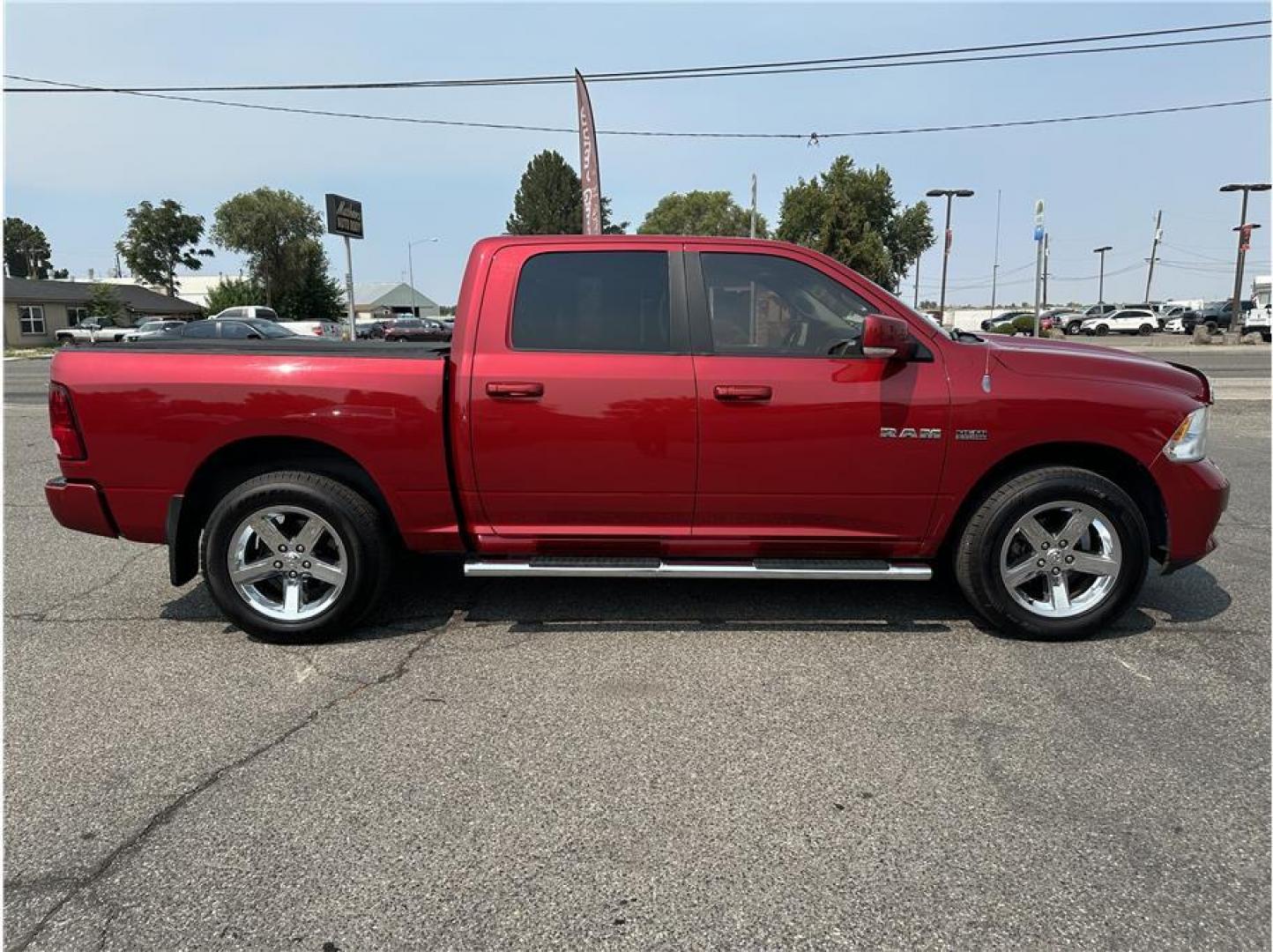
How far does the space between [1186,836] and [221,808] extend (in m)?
3.14

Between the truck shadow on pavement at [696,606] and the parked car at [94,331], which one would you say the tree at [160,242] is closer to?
the parked car at [94,331]

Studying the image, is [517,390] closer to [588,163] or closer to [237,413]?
[237,413]

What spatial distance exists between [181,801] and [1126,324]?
200ft

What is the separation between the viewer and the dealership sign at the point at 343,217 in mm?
14281

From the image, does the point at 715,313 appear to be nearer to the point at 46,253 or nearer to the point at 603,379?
the point at 603,379

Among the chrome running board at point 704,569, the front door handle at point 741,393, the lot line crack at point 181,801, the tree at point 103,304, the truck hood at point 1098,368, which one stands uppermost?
the tree at point 103,304

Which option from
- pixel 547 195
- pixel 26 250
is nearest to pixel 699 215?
pixel 547 195

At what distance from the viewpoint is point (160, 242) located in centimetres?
7819

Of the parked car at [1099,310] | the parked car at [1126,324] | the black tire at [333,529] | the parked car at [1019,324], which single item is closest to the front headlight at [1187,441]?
the black tire at [333,529]

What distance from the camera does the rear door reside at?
383 centimetres

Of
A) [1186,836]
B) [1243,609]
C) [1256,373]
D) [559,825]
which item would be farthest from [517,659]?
[1256,373]

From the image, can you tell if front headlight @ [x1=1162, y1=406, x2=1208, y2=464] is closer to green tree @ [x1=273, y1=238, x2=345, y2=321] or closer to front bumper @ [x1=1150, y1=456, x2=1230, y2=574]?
front bumper @ [x1=1150, y1=456, x2=1230, y2=574]

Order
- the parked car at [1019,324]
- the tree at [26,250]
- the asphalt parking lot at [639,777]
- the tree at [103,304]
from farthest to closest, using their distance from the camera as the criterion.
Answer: the tree at [26,250] → the tree at [103,304] → the parked car at [1019,324] → the asphalt parking lot at [639,777]

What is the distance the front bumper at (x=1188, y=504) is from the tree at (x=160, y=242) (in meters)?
91.3
